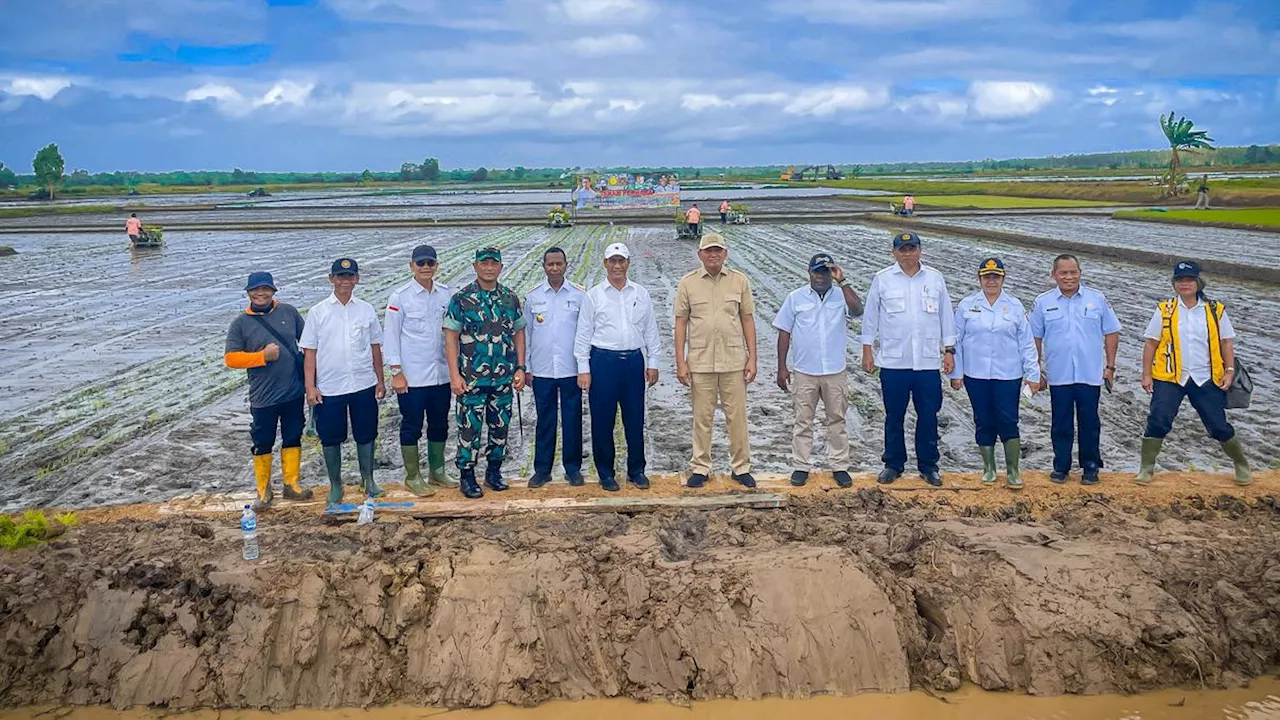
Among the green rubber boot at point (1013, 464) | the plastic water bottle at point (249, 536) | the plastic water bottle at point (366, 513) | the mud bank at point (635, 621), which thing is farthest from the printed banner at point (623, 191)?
the mud bank at point (635, 621)

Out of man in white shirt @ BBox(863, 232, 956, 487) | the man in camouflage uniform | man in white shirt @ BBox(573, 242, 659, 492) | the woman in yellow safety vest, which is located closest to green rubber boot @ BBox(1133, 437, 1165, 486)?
the woman in yellow safety vest

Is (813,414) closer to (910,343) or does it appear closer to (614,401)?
(910,343)

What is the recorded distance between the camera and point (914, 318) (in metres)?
6.30

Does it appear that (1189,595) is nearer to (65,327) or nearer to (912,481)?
(912,481)

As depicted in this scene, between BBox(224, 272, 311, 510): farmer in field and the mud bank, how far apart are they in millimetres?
1184

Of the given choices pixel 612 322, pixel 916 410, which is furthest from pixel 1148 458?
pixel 612 322

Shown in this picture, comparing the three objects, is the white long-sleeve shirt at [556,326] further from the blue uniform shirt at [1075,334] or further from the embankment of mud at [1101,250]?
the embankment of mud at [1101,250]

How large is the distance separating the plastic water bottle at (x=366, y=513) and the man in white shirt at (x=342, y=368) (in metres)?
0.51

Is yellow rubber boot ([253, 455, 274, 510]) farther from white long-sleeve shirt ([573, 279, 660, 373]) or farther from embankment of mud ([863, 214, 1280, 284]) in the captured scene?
embankment of mud ([863, 214, 1280, 284])

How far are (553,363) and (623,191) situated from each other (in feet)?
117

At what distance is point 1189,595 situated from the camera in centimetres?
462

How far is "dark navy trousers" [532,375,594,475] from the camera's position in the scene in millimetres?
6457

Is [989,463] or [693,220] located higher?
[693,220]

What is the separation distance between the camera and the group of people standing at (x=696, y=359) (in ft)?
19.9
